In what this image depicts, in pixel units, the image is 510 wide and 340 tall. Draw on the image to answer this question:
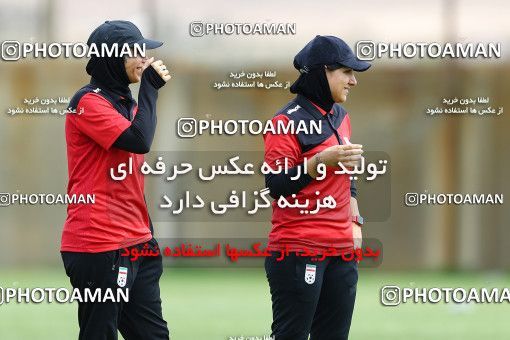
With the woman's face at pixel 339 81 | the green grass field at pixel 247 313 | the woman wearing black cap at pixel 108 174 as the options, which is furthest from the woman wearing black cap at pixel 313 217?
the green grass field at pixel 247 313

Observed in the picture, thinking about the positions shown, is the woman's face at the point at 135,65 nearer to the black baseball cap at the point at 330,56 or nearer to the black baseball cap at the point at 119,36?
the black baseball cap at the point at 119,36

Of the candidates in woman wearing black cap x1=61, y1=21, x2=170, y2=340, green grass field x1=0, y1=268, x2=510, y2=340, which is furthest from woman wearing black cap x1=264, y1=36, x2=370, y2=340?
green grass field x1=0, y1=268, x2=510, y2=340

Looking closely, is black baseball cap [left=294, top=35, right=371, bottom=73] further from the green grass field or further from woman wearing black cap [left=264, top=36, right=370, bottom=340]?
the green grass field

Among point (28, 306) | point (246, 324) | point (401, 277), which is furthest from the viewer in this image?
point (401, 277)

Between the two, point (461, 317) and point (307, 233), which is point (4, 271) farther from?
point (307, 233)

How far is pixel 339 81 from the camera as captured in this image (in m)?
5.09

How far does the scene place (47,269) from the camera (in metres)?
12.9

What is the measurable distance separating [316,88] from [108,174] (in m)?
0.96

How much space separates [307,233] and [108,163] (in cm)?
88

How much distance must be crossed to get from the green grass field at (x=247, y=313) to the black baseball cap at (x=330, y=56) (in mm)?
3567

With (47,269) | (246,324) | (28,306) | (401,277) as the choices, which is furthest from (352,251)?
(47,269)

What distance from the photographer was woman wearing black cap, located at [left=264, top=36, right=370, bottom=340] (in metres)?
5.00

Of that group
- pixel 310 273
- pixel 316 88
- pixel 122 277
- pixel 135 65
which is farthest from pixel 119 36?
pixel 310 273

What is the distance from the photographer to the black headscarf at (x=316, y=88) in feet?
16.7
